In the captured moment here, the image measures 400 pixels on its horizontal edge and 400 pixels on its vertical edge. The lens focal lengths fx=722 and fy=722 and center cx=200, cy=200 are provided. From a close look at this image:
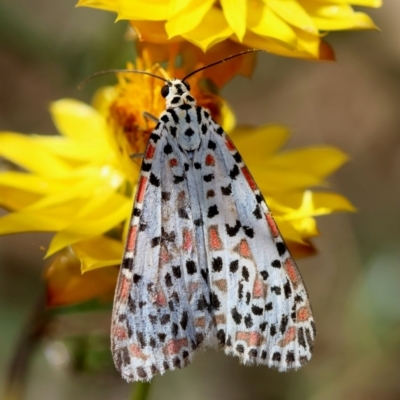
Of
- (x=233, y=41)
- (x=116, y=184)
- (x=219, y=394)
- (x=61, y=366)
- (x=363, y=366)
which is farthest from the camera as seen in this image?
(x=219, y=394)

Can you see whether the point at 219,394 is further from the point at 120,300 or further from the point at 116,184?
the point at 120,300

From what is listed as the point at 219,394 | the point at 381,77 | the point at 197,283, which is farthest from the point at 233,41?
the point at 381,77

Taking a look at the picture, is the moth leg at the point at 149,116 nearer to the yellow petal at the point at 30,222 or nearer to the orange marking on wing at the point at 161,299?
the yellow petal at the point at 30,222

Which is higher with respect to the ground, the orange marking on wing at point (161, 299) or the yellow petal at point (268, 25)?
the yellow petal at point (268, 25)

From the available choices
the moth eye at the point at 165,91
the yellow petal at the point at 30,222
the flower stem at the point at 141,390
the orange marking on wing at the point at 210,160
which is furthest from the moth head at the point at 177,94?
the flower stem at the point at 141,390

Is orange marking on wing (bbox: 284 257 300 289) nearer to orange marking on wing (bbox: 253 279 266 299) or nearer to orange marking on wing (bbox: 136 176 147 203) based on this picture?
orange marking on wing (bbox: 253 279 266 299)

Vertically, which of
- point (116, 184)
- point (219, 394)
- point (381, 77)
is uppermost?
point (381, 77)

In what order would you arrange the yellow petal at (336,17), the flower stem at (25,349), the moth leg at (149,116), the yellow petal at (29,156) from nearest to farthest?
the yellow petal at (336,17)
the moth leg at (149,116)
the yellow petal at (29,156)
the flower stem at (25,349)

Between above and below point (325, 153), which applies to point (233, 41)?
above
